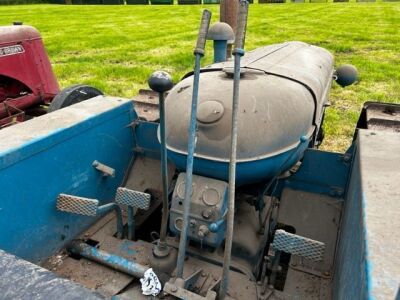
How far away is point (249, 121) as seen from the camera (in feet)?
5.84

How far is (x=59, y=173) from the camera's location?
2.11 meters

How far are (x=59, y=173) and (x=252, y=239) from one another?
1138 millimetres

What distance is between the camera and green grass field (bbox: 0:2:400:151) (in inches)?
232

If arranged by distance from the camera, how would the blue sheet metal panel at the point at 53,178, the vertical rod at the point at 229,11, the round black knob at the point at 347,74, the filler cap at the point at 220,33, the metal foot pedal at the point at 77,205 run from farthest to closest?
1. the vertical rod at the point at 229,11
2. the round black knob at the point at 347,74
3. the filler cap at the point at 220,33
4. the metal foot pedal at the point at 77,205
5. the blue sheet metal panel at the point at 53,178

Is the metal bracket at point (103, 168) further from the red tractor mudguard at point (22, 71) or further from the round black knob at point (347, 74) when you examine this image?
the round black knob at point (347, 74)

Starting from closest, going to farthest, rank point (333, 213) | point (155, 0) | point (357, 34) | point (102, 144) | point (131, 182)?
point (333, 213)
point (102, 144)
point (131, 182)
point (357, 34)
point (155, 0)

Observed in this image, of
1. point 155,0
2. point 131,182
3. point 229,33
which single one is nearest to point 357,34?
point 229,33

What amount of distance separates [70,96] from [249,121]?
1.62m

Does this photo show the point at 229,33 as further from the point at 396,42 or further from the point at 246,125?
the point at 396,42

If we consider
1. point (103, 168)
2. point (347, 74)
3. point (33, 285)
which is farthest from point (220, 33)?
point (33, 285)

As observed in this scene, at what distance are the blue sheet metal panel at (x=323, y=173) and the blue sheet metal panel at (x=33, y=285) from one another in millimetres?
1648

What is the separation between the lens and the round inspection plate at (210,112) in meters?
1.79

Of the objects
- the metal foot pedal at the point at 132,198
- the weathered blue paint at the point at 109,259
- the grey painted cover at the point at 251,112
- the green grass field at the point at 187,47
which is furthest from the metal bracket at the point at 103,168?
the green grass field at the point at 187,47

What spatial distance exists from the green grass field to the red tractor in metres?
2.18
